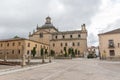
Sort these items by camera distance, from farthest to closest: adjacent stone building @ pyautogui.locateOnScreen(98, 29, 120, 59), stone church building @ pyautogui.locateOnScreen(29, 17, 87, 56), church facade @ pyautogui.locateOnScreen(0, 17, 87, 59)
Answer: stone church building @ pyautogui.locateOnScreen(29, 17, 87, 56) → church facade @ pyautogui.locateOnScreen(0, 17, 87, 59) → adjacent stone building @ pyautogui.locateOnScreen(98, 29, 120, 59)

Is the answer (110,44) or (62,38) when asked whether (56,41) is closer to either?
(62,38)

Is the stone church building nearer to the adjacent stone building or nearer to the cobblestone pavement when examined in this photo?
the adjacent stone building

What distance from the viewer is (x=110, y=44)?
42188 millimetres

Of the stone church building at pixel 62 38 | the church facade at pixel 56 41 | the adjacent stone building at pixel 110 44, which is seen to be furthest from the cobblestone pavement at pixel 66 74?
the stone church building at pixel 62 38

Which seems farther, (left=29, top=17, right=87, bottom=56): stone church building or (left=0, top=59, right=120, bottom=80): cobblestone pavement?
(left=29, top=17, right=87, bottom=56): stone church building

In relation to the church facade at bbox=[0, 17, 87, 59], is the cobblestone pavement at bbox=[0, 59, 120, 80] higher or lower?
lower

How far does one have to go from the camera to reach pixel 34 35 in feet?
258

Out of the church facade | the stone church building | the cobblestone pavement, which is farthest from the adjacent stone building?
the stone church building

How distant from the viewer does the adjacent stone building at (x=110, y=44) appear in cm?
4147

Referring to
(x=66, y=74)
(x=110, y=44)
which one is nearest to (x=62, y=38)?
(x=110, y=44)

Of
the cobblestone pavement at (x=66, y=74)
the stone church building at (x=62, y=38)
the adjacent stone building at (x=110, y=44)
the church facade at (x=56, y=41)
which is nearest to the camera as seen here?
the cobblestone pavement at (x=66, y=74)

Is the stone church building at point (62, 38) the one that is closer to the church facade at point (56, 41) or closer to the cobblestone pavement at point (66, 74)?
the church facade at point (56, 41)

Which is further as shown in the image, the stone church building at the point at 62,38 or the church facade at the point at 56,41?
the stone church building at the point at 62,38

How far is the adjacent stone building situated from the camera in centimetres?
4147
